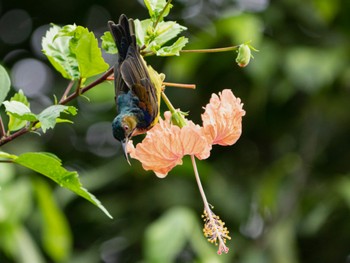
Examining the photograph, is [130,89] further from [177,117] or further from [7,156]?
[7,156]

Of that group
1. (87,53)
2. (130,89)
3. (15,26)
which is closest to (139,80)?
(130,89)

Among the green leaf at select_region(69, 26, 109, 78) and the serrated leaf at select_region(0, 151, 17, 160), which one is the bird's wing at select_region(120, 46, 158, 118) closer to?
the green leaf at select_region(69, 26, 109, 78)

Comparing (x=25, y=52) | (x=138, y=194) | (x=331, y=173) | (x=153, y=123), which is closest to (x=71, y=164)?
(x=138, y=194)

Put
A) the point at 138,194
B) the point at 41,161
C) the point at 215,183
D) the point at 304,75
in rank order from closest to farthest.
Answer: the point at 41,161 < the point at 304,75 < the point at 215,183 < the point at 138,194

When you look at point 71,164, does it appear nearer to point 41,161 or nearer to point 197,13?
point 197,13

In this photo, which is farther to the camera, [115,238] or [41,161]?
[115,238]

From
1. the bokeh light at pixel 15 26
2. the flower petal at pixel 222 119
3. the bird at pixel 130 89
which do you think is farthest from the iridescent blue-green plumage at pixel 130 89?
the bokeh light at pixel 15 26
